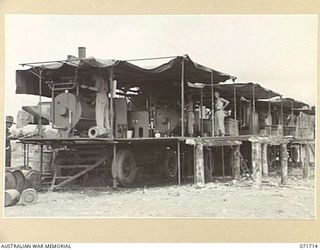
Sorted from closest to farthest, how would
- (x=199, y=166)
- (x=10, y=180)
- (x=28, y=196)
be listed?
1. (x=10, y=180)
2. (x=28, y=196)
3. (x=199, y=166)

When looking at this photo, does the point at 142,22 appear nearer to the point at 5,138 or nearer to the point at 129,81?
the point at 5,138

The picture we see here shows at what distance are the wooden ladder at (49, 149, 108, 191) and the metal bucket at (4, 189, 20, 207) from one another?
1683 millimetres

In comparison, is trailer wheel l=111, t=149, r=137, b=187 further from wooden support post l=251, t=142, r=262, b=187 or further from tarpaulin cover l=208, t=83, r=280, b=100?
tarpaulin cover l=208, t=83, r=280, b=100

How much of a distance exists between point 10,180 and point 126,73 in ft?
7.05

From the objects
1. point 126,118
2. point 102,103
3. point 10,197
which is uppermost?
point 102,103

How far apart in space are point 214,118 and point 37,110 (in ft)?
8.30

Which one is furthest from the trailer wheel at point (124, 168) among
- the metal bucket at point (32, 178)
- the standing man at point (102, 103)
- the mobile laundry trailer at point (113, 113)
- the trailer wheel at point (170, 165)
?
the metal bucket at point (32, 178)

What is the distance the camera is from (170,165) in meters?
7.79

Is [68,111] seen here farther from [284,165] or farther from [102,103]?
[284,165]

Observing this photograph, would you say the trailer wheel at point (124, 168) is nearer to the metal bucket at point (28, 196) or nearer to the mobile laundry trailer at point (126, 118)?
the mobile laundry trailer at point (126, 118)

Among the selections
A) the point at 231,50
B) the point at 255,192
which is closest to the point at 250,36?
the point at 231,50

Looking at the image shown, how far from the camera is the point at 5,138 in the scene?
4.26 m

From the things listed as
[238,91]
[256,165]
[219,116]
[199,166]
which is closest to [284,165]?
[256,165]

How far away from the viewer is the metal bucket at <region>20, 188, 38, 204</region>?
187 inches
